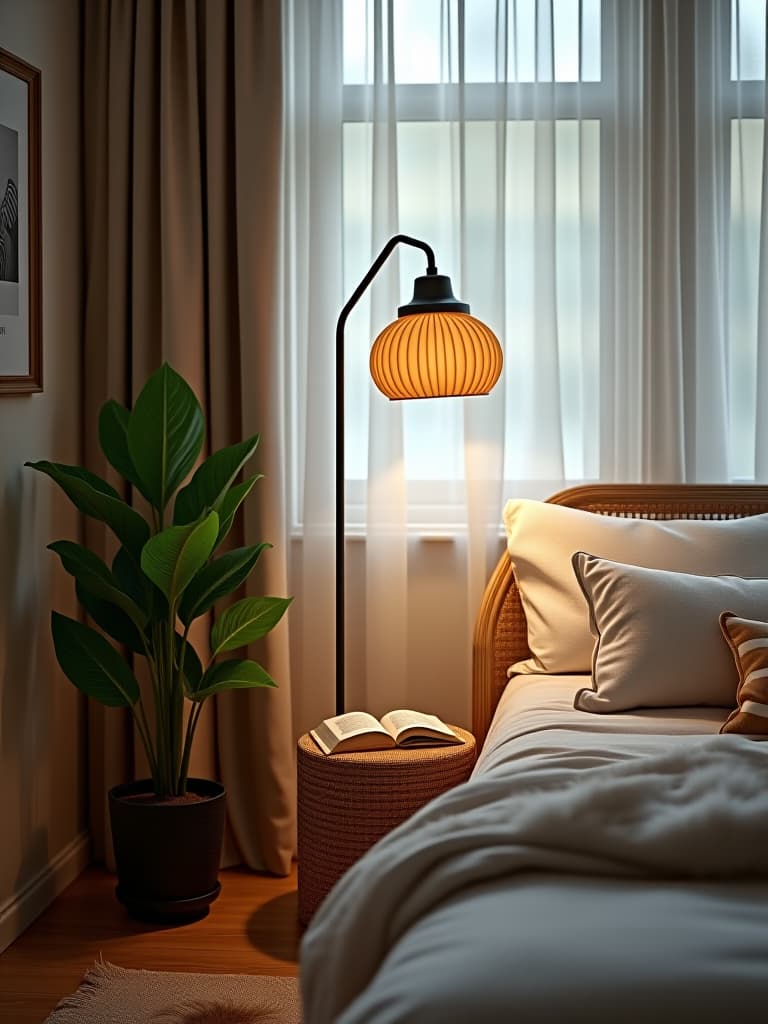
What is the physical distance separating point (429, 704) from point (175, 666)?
0.81 metres

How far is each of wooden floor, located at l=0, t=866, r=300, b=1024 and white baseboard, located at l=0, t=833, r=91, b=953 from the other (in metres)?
0.02

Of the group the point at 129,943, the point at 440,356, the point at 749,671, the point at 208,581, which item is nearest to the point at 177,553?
the point at 208,581

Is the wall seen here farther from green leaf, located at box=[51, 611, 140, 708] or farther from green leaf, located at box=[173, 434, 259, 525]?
green leaf, located at box=[173, 434, 259, 525]

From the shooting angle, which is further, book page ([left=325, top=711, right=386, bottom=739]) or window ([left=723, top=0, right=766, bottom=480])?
window ([left=723, top=0, right=766, bottom=480])

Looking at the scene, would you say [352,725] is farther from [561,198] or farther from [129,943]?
[561,198]

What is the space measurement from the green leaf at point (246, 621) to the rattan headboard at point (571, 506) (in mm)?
533

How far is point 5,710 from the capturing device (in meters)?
2.94

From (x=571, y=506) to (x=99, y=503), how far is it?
123 cm

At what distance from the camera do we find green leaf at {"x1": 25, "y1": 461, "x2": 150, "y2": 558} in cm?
290

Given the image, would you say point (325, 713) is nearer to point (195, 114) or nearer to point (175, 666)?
point (175, 666)

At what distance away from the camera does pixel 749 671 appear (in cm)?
249

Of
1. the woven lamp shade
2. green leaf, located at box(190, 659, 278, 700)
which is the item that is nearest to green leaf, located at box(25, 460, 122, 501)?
green leaf, located at box(190, 659, 278, 700)

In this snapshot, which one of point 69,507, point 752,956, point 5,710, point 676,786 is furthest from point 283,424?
point 752,956

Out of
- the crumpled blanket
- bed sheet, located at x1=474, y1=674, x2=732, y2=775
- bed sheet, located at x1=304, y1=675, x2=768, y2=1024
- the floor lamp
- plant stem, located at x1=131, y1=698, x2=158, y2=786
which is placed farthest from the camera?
plant stem, located at x1=131, y1=698, x2=158, y2=786
